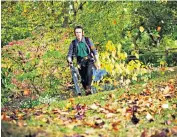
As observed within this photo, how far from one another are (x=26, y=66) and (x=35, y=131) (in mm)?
6045

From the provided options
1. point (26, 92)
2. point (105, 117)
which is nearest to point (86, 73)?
point (26, 92)

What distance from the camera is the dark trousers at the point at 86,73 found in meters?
9.77

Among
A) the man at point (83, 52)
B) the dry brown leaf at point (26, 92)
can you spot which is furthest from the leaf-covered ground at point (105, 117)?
the dry brown leaf at point (26, 92)

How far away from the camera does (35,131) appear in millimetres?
4562

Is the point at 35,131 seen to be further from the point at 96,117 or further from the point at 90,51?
the point at 90,51

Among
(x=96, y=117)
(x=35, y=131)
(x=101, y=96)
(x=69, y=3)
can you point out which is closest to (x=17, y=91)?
(x=101, y=96)

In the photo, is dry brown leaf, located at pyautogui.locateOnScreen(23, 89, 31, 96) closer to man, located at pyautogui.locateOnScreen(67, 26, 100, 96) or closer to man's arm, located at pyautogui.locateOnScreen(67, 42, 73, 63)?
man, located at pyautogui.locateOnScreen(67, 26, 100, 96)

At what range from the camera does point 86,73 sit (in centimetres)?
991

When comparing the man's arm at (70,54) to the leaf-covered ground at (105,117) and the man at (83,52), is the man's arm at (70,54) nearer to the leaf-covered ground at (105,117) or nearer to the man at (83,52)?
the man at (83,52)

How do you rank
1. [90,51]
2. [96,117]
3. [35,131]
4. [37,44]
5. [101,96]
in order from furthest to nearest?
1. [37,44]
2. [90,51]
3. [101,96]
4. [96,117]
5. [35,131]

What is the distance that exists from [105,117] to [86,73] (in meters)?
3.66

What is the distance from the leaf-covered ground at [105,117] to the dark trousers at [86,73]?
4.04ft

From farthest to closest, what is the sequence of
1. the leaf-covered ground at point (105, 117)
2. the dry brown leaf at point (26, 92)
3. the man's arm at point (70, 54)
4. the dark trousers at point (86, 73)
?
the dry brown leaf at point (26, 92) → the dark trousers at point (86, 73) → the man's arm at point (70, 54) → the leaf-covered ground at point (105, 117)

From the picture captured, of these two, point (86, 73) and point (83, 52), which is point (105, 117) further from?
point (86, 73)
